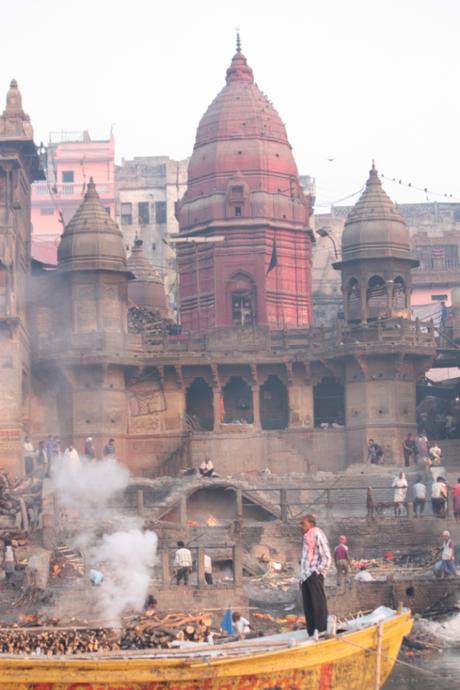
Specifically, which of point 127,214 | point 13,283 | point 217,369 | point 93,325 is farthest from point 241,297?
point 127,214

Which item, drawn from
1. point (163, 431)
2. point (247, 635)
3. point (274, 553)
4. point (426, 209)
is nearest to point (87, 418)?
point (163, 431)

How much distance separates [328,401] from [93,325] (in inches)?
324

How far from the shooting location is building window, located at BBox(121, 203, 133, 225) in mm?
95500

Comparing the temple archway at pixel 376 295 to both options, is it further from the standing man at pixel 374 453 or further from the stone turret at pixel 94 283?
the stone turret at pixel 94 283

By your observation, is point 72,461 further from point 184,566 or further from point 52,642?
point 52,642

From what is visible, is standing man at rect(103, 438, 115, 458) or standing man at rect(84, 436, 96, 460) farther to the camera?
standing man at rect(103, 438, 115, 458)

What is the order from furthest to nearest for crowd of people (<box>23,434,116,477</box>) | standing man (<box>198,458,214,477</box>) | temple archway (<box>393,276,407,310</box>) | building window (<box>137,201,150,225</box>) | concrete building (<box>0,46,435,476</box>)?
building window (<box>137,201,150,225</box>) → temple archway (<box>393,276,407,310</box>) → concrete building (<box>0,46,435,476</box>) → standing man (<box>198,458,214,477</box>) → crowd of people (<box>23,434,116,477</box>)

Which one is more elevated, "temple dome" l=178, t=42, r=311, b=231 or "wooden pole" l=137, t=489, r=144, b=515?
"temple dome" l=178, t=42, r=311, b=231

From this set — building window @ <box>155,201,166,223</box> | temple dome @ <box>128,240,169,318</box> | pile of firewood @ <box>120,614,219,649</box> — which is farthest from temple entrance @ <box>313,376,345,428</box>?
building window @ <box>155,201,166,223</box>

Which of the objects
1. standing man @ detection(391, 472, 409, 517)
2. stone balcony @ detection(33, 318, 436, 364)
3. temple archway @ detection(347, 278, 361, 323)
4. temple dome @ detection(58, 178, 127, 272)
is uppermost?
temple dome @ detection(58, 178, 127, 272)

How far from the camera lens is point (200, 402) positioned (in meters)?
55.7

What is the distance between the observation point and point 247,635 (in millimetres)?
26688

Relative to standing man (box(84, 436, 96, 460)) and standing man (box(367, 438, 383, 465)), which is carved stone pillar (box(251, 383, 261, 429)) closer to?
standing man (box(367, 438, 383, 465))

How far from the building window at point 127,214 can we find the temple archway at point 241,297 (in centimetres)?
3566
